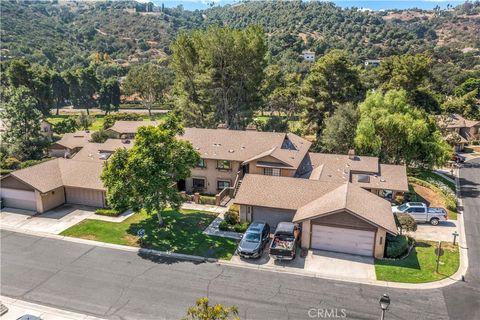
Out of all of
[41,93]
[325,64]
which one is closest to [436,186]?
[325,64]

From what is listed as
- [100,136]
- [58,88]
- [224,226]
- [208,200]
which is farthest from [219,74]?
[58,88]

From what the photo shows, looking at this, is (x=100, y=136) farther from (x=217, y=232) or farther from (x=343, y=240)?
(x=343, y=240)

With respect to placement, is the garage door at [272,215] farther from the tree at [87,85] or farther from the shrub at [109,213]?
the tree at [87,85]

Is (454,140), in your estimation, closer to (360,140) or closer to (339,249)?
(360,140)

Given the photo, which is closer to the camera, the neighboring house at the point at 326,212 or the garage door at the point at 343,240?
the neighboring house at the point at 326,212

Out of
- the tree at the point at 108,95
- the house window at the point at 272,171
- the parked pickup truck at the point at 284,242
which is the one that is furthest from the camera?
the tree at the point at 108,95

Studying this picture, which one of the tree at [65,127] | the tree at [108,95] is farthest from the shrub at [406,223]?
the tree at [108,95]
